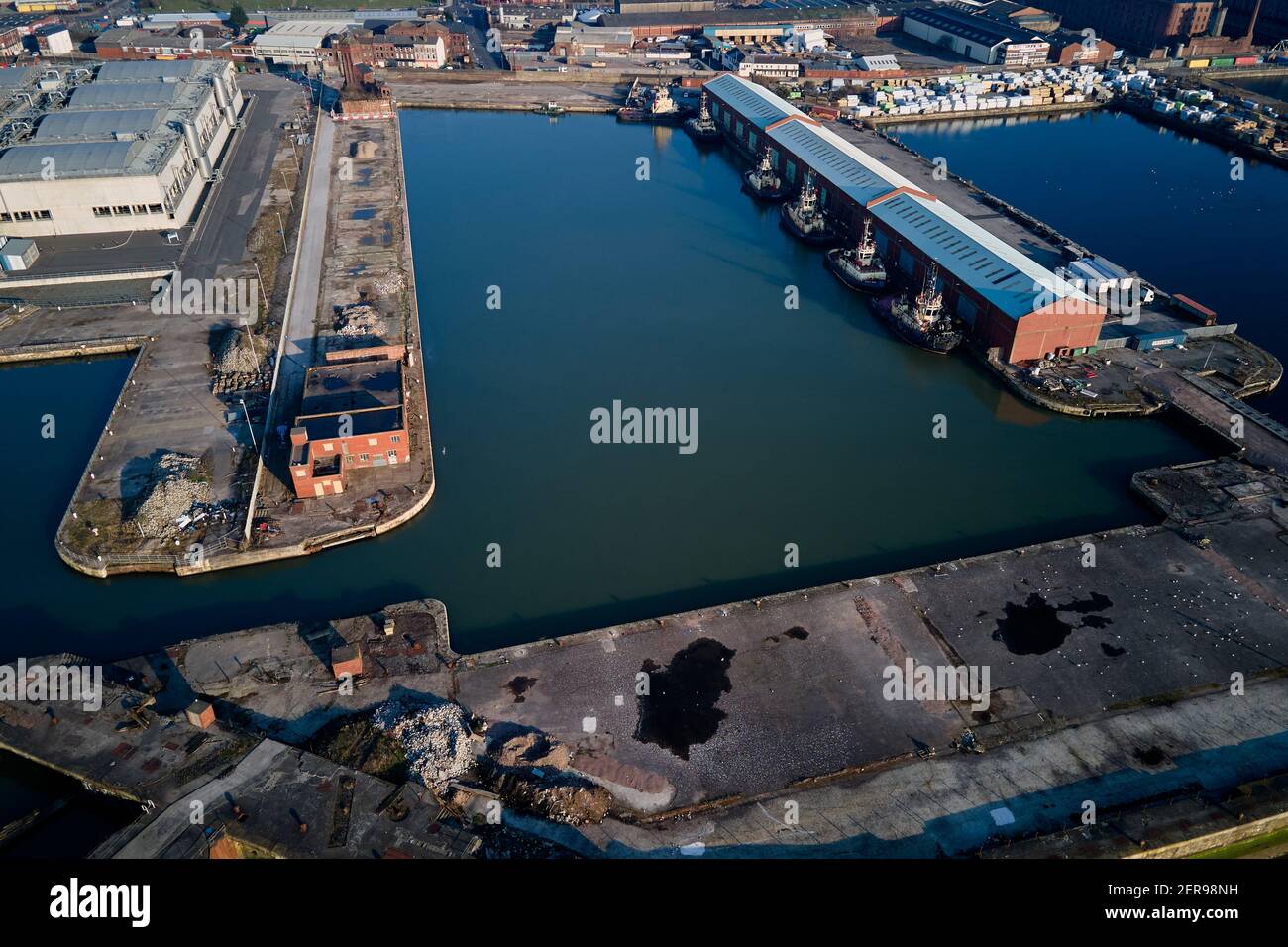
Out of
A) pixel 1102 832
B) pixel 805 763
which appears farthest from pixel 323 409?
pixel 1102 832

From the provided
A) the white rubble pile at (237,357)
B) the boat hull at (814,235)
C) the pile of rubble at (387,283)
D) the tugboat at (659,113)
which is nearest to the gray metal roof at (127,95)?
the pile of rubble at (387,283)

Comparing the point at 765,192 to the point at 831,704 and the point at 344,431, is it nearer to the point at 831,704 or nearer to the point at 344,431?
the point at 344,431

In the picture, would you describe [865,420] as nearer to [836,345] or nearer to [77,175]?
[836,345]

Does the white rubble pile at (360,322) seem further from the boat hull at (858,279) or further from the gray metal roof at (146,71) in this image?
the gray metal roof at (146,71)

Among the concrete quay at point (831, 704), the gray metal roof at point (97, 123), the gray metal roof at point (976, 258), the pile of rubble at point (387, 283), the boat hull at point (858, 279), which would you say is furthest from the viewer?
the gray metal roof at point (97, 123)

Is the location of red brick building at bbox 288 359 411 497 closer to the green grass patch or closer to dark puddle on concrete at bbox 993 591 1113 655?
dark puddle on concrete at bbox 993 591 1113 655

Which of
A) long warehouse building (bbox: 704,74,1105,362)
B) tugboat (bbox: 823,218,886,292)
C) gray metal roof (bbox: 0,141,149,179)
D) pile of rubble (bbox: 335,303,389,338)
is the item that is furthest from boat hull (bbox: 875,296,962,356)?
gray metal roof (bbox: 0,141,149,179)

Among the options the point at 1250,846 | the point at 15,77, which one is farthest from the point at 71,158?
the point at 1250,846
